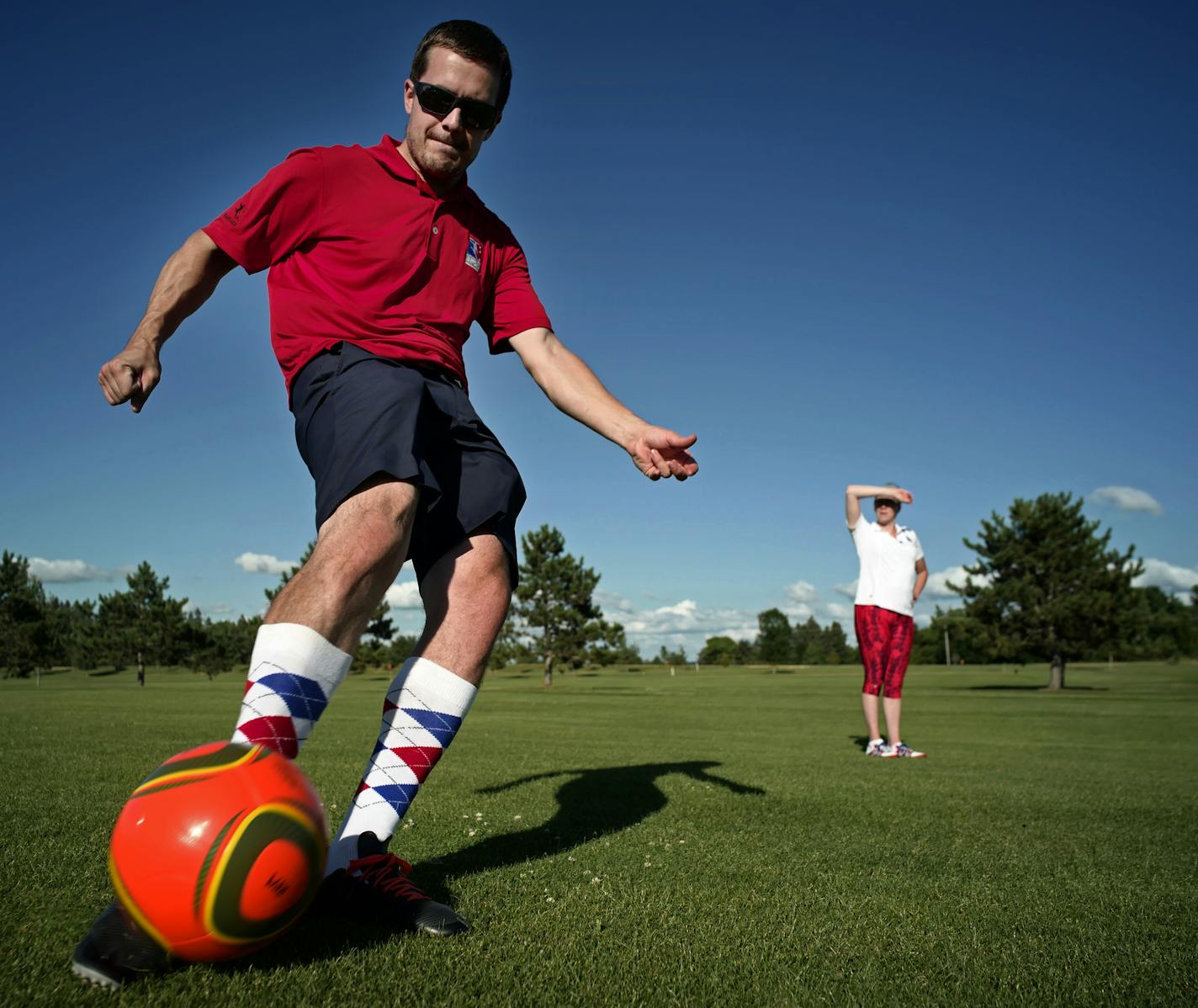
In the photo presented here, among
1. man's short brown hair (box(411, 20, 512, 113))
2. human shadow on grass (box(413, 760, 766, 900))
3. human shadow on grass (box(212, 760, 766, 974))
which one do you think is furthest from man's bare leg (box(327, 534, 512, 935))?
man's short brown hair (box(411, 20, 512, 113))

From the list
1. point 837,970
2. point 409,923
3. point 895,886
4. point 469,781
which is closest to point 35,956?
point 409,923

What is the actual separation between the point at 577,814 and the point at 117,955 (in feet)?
9.78

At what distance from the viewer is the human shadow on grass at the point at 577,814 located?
334cm

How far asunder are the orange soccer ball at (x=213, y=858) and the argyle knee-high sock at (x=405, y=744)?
60 cm

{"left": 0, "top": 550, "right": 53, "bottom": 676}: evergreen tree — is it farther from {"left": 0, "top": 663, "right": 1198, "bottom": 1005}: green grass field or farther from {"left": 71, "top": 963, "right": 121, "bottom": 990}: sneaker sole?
{"left": 71, "top": 963, "right": 121, "bottom": 990}: sneaker sole

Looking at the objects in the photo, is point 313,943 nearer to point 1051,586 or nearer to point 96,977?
point 96,977

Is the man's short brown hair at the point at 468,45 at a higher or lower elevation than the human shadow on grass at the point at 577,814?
higher

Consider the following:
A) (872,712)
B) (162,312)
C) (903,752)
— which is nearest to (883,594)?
(872,712)

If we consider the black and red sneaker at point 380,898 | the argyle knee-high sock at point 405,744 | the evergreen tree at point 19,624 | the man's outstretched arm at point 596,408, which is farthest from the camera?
the evergreen tree at point 19,624

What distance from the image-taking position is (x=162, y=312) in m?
2.66

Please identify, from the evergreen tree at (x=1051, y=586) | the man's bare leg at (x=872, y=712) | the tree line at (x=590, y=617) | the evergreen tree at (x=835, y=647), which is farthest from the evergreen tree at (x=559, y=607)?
the evergreen tree at (x=835, y=647)

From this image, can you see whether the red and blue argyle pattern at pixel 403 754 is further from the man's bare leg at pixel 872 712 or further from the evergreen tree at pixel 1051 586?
the evergreen tree at pixel 1051 586

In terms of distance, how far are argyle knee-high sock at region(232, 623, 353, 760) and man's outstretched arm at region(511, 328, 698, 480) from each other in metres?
1.18

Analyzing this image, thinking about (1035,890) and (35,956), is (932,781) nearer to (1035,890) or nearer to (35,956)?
(1035,890)
